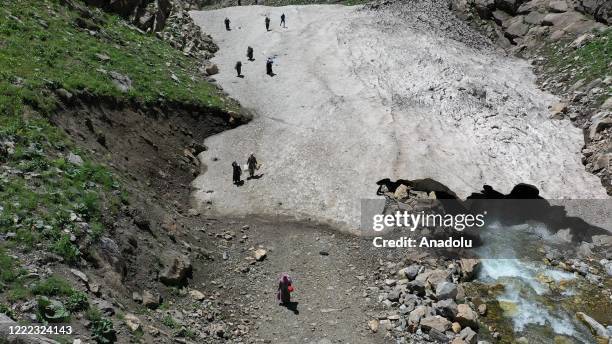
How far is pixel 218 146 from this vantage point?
34312mm

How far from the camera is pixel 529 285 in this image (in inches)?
912

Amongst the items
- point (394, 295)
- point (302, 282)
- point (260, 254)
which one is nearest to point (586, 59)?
point (394, 295)

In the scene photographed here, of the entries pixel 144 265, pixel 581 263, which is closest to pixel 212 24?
pixel 144 265

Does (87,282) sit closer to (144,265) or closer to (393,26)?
(144,265)

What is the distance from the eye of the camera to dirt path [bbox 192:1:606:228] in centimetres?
3009

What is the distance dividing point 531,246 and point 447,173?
6.87 metres

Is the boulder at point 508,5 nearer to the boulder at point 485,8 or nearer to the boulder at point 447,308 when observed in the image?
the boulder at point 485,8

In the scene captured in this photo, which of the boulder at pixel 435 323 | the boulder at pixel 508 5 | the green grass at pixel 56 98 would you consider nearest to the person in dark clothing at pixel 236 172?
the green grass at pixel 56 98

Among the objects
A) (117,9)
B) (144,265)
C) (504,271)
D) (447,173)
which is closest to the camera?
(144,265)

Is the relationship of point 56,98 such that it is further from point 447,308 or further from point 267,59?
point 267,59

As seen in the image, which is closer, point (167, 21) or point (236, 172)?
point (236, 172)

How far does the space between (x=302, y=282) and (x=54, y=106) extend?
51.0 feet

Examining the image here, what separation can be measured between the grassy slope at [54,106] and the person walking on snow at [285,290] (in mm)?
7847

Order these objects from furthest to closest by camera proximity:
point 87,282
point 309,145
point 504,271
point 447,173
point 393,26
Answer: point 393,26 < point 309,145 < point 447,173 < point 504,271 < point 87,282
